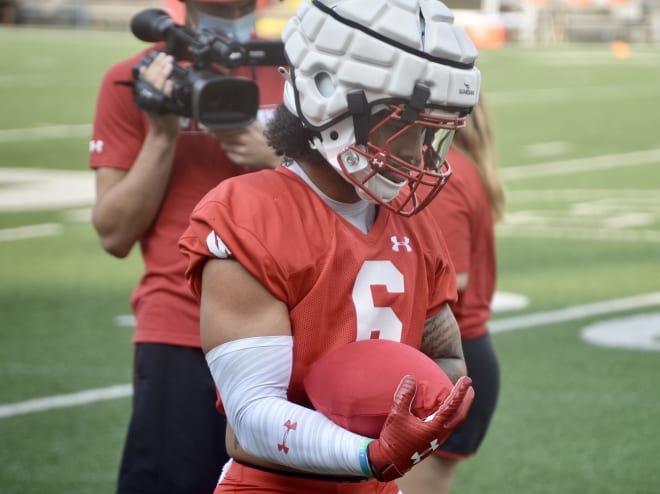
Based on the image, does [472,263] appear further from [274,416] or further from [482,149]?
[274,416]

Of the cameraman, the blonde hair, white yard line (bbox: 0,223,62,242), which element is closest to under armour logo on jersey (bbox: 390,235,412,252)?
the cameraman

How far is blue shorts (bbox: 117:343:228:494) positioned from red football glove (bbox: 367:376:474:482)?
1497 millimetres

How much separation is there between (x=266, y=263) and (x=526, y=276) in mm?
8087

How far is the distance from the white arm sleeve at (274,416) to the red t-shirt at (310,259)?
108 millimetres

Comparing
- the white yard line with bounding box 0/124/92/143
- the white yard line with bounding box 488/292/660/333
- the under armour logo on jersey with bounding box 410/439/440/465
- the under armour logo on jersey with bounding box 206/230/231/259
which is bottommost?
the white yard line with bounding box 0/124/92/143

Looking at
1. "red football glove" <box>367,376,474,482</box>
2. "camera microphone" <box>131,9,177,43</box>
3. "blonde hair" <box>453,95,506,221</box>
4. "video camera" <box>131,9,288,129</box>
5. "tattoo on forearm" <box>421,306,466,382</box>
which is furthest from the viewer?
"blonde hair" <box>453,95,506,221</box>

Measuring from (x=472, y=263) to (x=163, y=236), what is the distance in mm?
1371

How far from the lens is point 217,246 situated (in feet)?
9.29

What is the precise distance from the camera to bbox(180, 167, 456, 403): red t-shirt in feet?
9.30

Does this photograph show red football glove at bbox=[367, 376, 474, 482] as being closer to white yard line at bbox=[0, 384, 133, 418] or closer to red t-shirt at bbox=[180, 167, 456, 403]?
red t-shirt at bbox=[180, 167, 456, 403]

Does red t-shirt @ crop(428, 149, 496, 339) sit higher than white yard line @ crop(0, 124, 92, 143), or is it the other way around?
red t-shirt @ crop(428, 149, 496, 339)

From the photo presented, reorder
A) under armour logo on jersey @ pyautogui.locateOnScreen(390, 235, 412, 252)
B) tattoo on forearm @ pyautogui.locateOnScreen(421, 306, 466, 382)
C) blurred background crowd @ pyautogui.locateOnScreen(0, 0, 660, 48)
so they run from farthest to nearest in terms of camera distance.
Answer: blurred background crowd @ pyautogui.locateOnScreen(0, 0, 660, 48) → tattoo on forearm @ pyautogui.locateOnScreen(421, 306, 466, 382) → under armour logo on jersey @ pyautogui.locateOnScreen(390, 235, 412, 252)

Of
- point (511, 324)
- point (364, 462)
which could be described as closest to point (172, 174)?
point (364, 462)

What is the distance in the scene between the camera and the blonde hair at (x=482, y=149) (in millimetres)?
5078
